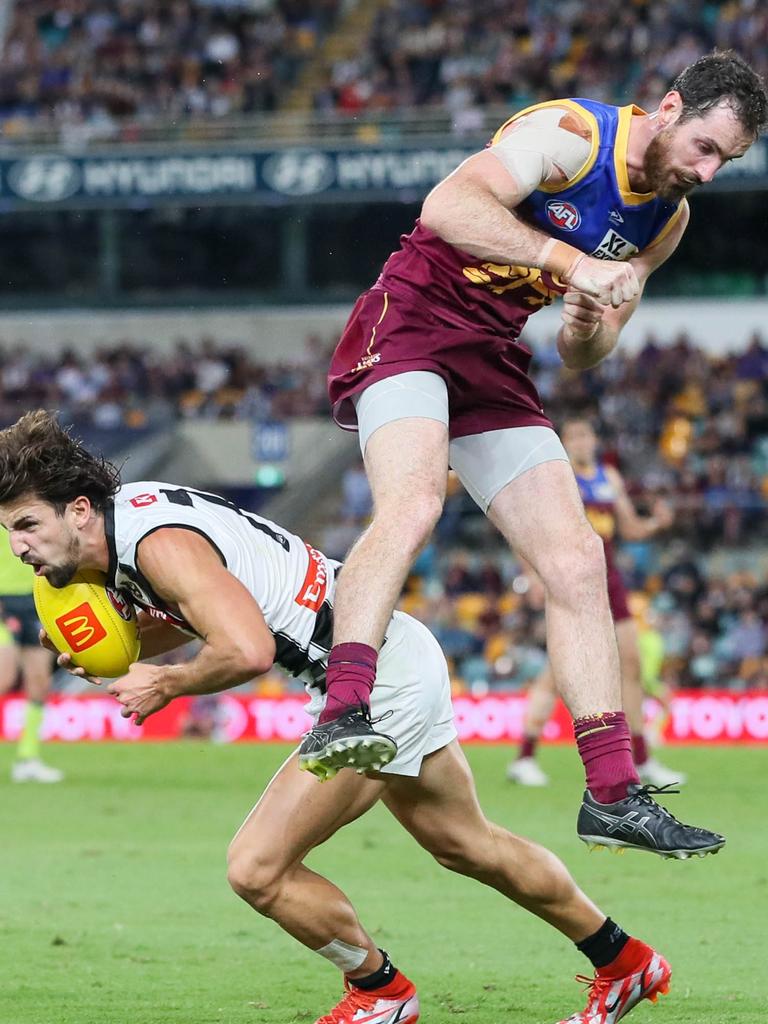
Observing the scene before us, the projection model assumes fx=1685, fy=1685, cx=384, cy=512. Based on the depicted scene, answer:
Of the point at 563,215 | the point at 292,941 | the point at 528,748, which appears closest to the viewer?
the point at 563,215

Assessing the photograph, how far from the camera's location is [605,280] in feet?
16.5

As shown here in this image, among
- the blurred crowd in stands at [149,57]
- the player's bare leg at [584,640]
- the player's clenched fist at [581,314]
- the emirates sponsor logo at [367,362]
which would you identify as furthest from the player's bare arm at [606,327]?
the blurred crowd in stands at [149,57]

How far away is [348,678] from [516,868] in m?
1.02

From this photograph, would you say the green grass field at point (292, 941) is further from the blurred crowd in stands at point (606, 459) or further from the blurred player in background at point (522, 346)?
the blurred crowd in stands at point (606, 459)

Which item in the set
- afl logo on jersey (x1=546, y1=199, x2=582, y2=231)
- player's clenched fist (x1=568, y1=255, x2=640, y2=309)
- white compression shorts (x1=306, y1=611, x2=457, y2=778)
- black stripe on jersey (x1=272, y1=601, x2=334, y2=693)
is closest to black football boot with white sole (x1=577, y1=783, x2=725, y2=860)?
white compression shorts (x1=306, y1=611, x2=457, y2=778)

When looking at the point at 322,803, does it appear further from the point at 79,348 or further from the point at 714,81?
the point at 79,348

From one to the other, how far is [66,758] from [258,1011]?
34.6 feet

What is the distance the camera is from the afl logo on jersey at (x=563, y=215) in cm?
552

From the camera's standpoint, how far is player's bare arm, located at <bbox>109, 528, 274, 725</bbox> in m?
4.80

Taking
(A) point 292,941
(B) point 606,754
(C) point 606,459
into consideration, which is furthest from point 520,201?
(C) point 606,459

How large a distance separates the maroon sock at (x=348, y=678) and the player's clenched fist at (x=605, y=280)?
1257 millimetres

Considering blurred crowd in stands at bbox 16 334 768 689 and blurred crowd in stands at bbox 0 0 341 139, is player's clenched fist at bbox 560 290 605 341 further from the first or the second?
blurred crowd in stands at bbox 0 0 341 139

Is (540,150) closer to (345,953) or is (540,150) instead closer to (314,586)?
(314,586)

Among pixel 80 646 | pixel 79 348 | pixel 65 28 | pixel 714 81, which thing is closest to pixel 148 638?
pixel 80 646
